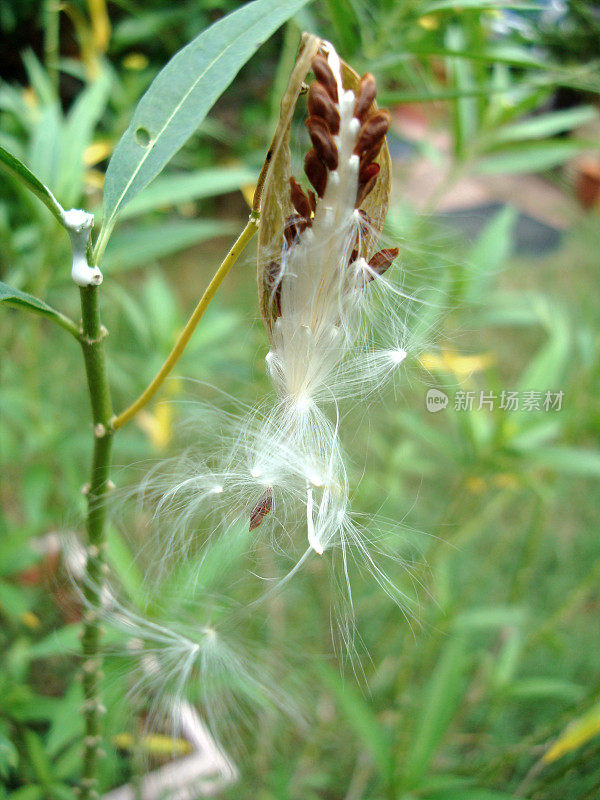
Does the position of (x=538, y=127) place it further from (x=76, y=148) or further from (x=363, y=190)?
(x=363, y=190)

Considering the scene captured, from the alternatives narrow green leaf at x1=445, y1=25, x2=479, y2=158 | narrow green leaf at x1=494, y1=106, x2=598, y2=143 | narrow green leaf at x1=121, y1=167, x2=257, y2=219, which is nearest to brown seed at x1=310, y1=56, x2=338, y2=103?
narrow green leaf at x1=121, y1=167, x2=257, y2=219

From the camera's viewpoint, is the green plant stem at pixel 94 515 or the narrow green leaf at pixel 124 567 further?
the narrow green leaf at pixel 124 567

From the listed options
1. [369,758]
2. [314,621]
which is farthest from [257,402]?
[314,621]

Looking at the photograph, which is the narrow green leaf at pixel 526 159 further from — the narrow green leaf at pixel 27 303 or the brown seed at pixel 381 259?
the narrow green leaf at pixel 27 303

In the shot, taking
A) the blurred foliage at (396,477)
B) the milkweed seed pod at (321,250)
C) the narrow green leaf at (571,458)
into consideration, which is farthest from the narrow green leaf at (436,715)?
the milkweed seed pod at (321,250)

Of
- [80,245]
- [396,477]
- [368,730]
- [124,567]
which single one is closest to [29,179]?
[80,245]

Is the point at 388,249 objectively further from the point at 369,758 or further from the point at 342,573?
the point at 369,758
